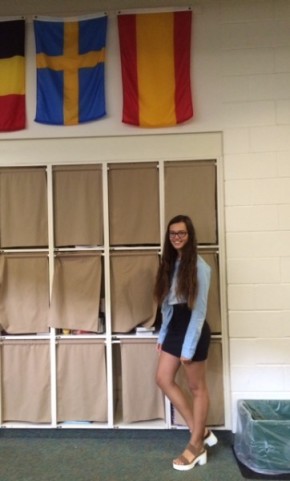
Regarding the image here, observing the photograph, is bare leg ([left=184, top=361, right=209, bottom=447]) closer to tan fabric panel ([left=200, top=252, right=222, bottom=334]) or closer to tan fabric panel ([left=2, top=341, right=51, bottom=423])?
tan fabric panel ([left=200, top=252, right=222, bottom=334])

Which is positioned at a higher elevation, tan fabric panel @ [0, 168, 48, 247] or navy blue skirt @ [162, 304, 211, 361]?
tan fabric panel @ [0, 168, 48, 247]

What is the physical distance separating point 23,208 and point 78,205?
423 millimetres

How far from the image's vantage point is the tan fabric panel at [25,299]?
9.66 ft

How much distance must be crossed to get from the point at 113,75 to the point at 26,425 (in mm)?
2723

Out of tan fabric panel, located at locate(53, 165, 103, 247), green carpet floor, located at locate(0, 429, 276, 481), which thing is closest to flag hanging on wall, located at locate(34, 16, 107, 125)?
tan fabric panel, located at locate(53, 165, 103, 247)

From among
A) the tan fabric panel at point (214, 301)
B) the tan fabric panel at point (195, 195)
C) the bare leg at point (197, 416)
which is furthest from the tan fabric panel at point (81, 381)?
the tan fabric panel at point (195, 195)

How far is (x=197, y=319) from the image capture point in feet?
7.90

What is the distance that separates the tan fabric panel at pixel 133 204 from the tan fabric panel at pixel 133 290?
14cm

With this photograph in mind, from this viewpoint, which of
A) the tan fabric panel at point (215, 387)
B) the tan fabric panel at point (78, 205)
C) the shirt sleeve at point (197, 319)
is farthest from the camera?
the tan fabric panel at point (78, 205)

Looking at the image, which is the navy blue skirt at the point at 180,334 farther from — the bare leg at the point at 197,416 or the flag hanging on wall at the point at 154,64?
the flag hanging on wall at the point at 154,64

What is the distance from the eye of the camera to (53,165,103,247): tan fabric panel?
2943mm

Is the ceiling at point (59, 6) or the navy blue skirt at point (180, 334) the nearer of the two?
the navy blue skirt at point (180, 334)

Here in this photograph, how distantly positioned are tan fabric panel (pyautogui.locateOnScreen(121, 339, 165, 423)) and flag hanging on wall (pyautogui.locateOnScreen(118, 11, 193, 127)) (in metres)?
1.66

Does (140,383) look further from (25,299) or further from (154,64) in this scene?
(154,64)
